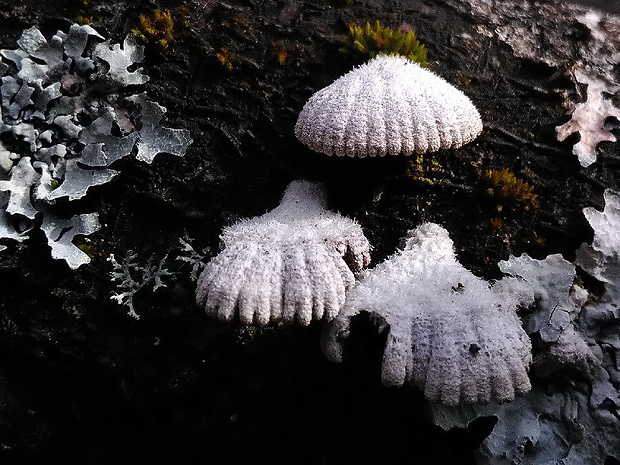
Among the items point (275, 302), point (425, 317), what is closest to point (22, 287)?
point (275, 302)

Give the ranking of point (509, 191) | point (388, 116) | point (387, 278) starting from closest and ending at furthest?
point (388, 116) → point (387, 278) → point (509, 191)

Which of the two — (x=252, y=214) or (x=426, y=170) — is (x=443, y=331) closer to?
(x=426, y=170)

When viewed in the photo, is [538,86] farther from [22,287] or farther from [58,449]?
[58,449]

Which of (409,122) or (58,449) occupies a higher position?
(409,122)

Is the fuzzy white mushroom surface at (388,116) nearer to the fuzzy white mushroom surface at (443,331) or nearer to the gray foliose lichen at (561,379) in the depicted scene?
the fuzzy white mushroom surface at (443,331)

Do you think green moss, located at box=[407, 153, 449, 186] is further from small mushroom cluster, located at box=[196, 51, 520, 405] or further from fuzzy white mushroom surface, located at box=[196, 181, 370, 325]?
fuzzy white mushroom surface, located at box=[196, 181, 370, 325]

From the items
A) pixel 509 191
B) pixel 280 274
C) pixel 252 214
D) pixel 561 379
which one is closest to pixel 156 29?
pixel 252 214

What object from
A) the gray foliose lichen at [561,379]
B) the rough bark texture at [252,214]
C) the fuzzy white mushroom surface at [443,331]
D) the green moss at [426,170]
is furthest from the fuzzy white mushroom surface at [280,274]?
the gray foliose lichen at [561,379]
